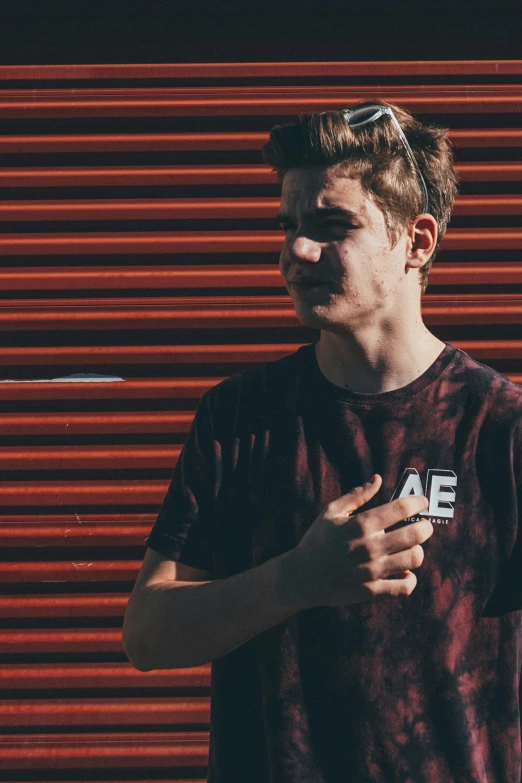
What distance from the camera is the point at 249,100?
3.15 metres

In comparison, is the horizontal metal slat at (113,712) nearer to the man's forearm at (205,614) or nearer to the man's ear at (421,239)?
the man's forearm at (205,614)

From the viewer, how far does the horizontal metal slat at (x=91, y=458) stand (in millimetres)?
3145

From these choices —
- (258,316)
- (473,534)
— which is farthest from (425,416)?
(258,316)

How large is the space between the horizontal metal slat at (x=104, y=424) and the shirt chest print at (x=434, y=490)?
1.65 metres

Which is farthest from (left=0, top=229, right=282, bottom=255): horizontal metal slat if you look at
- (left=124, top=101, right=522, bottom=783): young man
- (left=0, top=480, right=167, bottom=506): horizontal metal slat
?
(left=124, top=101, right=522, bottom=783): young man

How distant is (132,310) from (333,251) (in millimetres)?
1686

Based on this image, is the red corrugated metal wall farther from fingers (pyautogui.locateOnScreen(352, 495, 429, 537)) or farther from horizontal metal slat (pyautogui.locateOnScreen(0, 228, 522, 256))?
fingers (pyautogui.locateOnScreen(352, 495, 429, 537))

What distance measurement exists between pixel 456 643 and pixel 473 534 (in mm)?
253

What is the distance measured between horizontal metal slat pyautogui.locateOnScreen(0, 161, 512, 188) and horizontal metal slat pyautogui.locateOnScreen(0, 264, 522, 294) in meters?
0.39

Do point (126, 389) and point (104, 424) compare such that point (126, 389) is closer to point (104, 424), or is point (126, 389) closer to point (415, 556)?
point (104, 424)

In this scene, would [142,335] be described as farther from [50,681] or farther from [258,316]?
[50,681]

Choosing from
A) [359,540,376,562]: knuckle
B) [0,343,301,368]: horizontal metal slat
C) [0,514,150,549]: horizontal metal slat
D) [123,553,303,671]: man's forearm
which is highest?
[0,343,301,368]: horizontal metal slat

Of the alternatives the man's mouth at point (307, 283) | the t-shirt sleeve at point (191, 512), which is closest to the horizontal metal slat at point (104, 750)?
the t-shirt sleeve at point (191, 512)

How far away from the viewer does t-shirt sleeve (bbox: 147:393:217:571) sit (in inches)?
65.9
